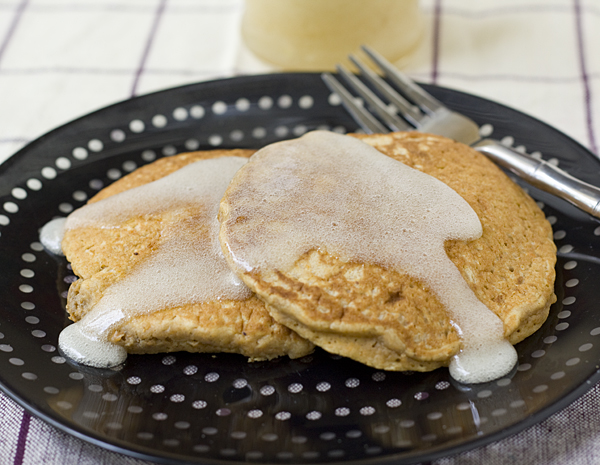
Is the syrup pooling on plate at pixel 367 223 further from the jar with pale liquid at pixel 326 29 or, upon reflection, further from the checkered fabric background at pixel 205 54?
the checkered fabric background at pixel 205 54

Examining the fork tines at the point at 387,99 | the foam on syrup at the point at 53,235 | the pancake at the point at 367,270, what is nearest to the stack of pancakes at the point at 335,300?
the pancake at the point at 367,270

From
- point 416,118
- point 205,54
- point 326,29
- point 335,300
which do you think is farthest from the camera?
point 205,54

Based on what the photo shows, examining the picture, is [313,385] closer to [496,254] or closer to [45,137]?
[496,254]

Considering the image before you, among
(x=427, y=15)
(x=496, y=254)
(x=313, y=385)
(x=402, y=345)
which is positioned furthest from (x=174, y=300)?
(x=427, y=15)

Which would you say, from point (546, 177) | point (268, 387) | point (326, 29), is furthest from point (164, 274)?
point (326, 29)

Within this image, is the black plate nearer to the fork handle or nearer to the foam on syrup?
the foam on syrup

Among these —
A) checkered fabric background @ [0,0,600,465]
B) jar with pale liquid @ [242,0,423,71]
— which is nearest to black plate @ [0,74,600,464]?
checkered fabric background @ [0,0,600,465]

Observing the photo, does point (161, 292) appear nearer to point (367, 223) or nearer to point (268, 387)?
point (268, 387)

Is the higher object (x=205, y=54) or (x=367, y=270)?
(x=367, y=270)
